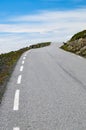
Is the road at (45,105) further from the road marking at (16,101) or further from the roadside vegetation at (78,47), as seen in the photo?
the roadside vegetation at (78,47)

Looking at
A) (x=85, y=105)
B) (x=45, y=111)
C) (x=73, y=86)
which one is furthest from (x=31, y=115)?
(x=73, y=86)

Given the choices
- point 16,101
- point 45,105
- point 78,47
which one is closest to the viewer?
point 45,105

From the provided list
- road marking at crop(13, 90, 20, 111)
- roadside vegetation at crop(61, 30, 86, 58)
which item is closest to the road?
road marking at crop(13, 90, 20, 111)

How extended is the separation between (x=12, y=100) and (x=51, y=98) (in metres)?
1.18

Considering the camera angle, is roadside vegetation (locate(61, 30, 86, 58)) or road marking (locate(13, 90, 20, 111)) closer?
road marking (locate(13, 90, 20, 111))

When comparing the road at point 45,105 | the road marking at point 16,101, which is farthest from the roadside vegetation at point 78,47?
the road marking at point 16,101

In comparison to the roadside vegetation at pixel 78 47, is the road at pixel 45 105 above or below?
above

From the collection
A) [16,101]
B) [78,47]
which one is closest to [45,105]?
[16,101]

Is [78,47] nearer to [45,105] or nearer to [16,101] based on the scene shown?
[16,101]

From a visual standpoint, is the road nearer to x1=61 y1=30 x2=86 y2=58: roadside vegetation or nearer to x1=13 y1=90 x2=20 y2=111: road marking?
x1=13 y1=90 x2=20 y2=111: road marking

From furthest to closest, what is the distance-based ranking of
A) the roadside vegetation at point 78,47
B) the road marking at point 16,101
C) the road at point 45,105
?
the roadside vegetation at point 78,47, the road marking at point 16,101, the road at point 45,105

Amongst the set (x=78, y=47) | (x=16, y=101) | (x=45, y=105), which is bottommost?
(x=78, y=47)

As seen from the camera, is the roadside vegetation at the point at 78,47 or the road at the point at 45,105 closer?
the road at the point at 45,105

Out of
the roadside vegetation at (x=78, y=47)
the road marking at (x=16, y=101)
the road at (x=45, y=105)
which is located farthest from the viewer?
the roadside vegetation at (x=78, y=47)
